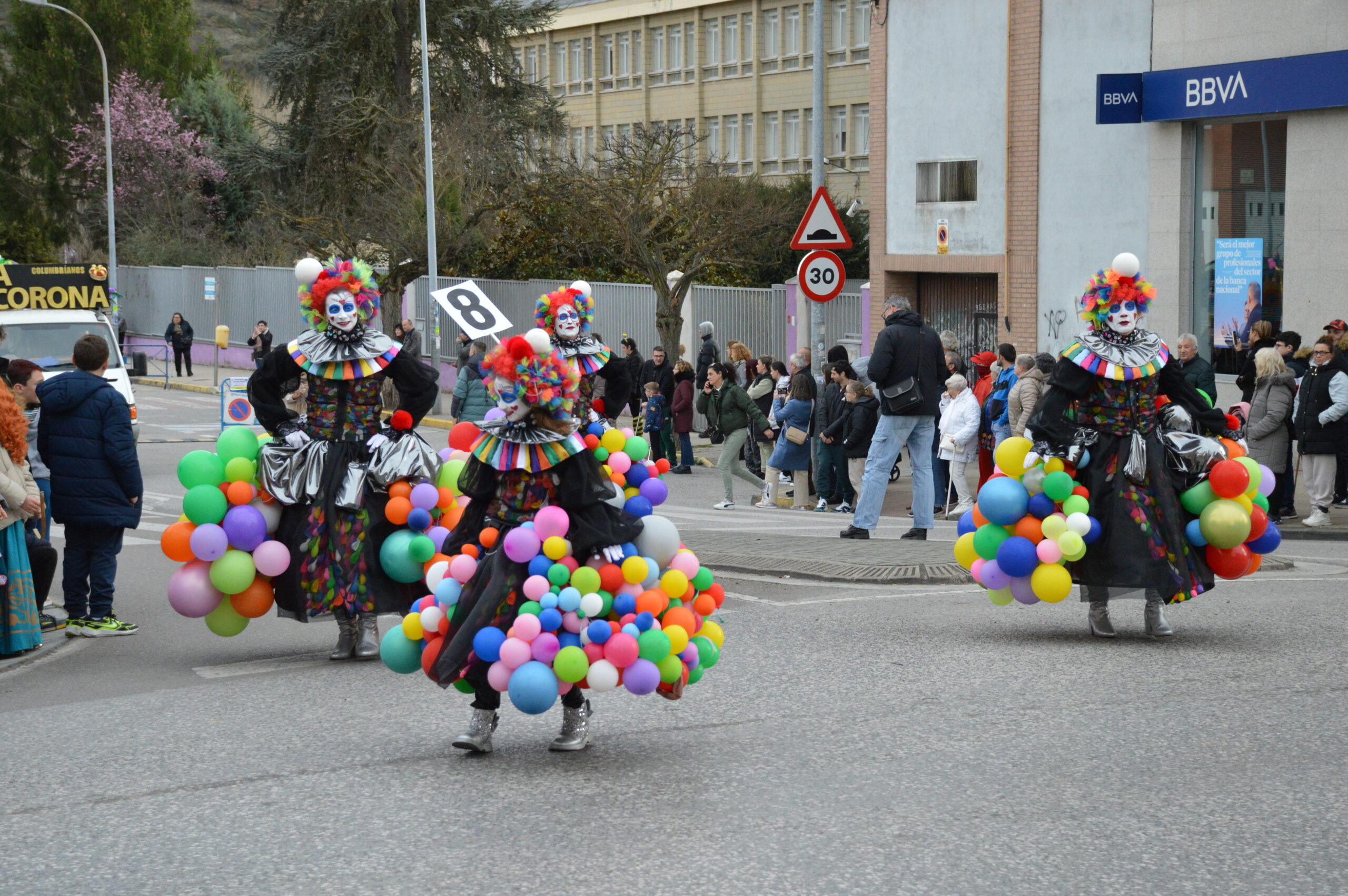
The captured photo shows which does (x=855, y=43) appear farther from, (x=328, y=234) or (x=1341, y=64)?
(x=1341, y=64)

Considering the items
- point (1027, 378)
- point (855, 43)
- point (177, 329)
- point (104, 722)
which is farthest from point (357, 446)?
point (855, 43)

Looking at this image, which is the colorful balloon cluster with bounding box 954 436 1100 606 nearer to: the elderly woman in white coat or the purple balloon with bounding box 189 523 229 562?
the purple balloon with bounding box 189 523 229 562

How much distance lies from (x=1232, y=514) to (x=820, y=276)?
768 cm

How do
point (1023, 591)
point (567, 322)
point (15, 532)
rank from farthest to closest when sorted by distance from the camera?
1. point (15, 532)
2. point (1023, 591)
3. point (567, 322)

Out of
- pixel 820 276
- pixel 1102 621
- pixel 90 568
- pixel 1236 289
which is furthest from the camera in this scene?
pixel 1236 289

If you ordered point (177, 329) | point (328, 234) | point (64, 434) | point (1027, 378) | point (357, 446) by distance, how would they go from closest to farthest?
1. point (357, 446)
2. point (64, 434)
3. point (1027, 378)
4. point (328, 234)
5. point (177, 329)

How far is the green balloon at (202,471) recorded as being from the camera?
816cm

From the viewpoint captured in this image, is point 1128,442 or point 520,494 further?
point 1128,442

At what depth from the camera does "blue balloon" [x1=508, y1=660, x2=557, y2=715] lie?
5793 millimetres

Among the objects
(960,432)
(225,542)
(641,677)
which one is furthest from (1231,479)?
(960,432)

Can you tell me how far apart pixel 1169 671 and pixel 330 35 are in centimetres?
4053

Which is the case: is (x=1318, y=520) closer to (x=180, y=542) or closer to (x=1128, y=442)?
(x=1128, y=442)

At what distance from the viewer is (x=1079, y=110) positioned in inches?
890

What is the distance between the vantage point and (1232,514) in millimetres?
8242
